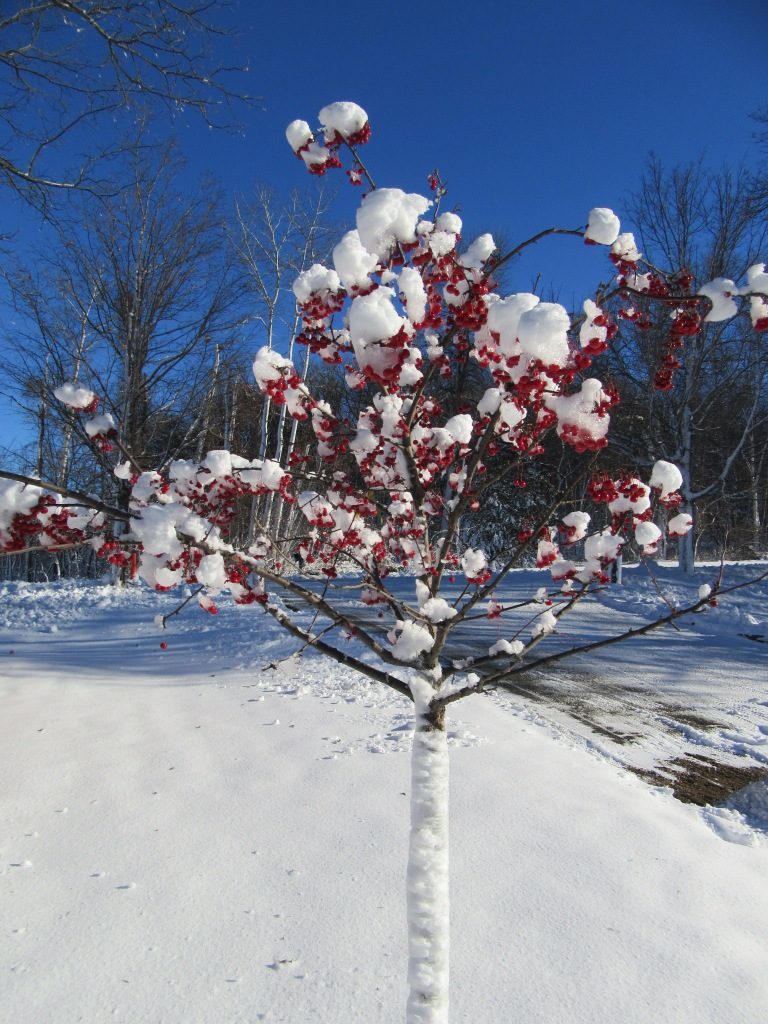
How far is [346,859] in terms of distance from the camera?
113 inches

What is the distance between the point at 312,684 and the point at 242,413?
13077 millimetres

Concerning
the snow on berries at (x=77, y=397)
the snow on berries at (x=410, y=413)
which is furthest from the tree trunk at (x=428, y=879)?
the snow on berries at (x=77, y=397)

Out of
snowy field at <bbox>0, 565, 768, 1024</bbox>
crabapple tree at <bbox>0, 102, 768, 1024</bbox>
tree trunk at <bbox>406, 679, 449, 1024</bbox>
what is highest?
crabapple tree at <bbox>0, 102, 768, 1024</bbox>

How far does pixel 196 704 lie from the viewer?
516 centimetres

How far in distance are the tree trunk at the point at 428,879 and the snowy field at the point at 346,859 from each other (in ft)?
1.72

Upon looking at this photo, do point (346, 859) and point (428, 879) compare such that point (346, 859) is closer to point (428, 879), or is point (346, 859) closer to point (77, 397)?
point (428, 879)

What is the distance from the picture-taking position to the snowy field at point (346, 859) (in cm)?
215

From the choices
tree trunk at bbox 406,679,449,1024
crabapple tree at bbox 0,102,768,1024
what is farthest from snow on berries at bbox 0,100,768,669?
tree trunk at bbox 406,679,449,1024

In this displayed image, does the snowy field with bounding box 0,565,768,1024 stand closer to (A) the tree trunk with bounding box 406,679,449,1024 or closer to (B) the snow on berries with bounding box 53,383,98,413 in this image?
(A) the tree trunk with bounding box 406,679,449,1024

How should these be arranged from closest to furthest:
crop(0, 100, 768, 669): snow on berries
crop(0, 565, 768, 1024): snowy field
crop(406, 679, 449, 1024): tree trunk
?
crop(0, 100, 768, 669): snow on berries
crop(406, 679, 449, 1024): tree trunk
crop(0, 565, 768, 1024): snowy field

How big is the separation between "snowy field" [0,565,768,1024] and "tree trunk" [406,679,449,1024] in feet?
1.72

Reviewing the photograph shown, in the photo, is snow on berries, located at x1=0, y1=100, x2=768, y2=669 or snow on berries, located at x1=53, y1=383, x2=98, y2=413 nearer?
snow on berries, located at x1=0, y1=100, x2=768, y2=669

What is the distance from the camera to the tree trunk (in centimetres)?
164

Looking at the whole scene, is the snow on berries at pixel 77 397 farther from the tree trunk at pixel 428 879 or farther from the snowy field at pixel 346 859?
the tree trunk at pixel 428 879
